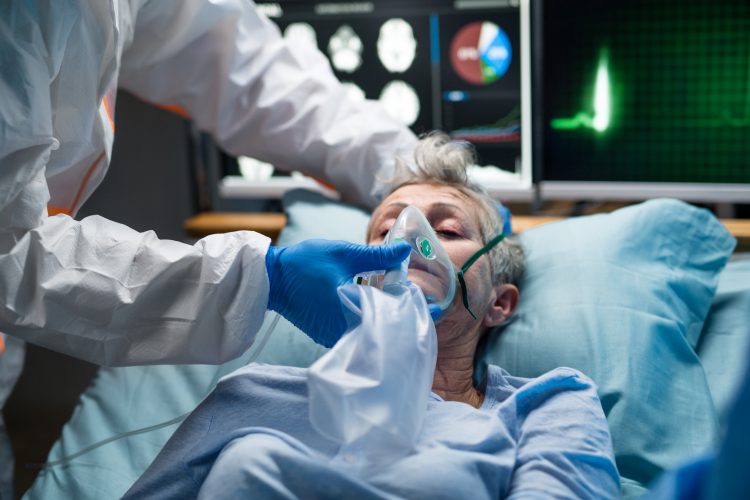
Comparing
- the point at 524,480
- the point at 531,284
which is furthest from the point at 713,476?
the point at 531,284

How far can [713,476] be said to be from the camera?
0.78 metres

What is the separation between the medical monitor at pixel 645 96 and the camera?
2299mm

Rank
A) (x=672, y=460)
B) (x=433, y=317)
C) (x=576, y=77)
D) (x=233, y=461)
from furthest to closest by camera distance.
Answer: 1. (x=576, y=77)
2. (x=672, y=460)
3. (x=433, y=317)
4. (x=233, y=461)

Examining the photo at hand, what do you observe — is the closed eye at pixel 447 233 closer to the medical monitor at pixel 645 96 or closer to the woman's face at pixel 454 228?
the woman's face at pixel 454 228

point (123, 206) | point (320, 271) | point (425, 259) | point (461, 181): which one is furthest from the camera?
point (123, 206)

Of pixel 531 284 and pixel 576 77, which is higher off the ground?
pixel 576 77

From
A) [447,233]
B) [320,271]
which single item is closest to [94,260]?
[320,271]

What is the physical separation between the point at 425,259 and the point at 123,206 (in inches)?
69.4

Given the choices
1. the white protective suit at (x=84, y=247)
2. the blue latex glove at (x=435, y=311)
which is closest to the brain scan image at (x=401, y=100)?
the white protective suit at (x=84, y=247)

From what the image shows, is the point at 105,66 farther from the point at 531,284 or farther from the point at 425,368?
the point at 531,284

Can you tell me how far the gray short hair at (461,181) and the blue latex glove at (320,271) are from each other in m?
0.40

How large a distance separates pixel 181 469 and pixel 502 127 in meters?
1.55

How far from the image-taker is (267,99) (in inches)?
82.4

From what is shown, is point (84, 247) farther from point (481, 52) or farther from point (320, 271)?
point (481, 52)
